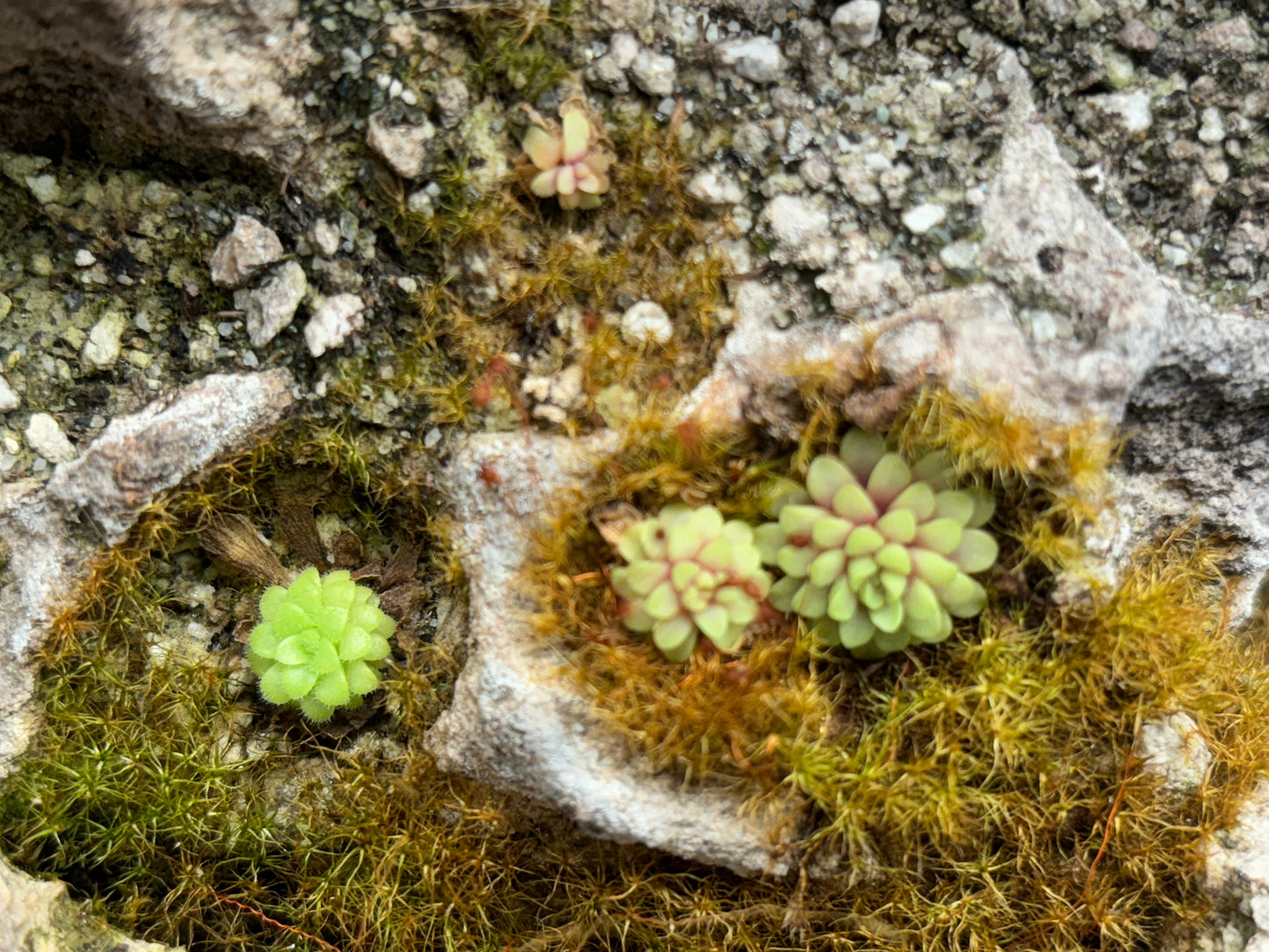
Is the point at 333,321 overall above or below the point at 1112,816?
above

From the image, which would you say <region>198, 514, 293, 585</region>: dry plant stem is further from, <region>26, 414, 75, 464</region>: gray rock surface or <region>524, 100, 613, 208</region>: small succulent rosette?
<region>524, 100, 613, 208</region>: small succulent rosette

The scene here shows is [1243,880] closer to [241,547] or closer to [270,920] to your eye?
[270,920]

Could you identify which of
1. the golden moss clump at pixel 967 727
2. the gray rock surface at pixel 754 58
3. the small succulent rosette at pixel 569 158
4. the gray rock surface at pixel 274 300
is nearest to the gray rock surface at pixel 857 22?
the gray rock surface at pixel 754 58

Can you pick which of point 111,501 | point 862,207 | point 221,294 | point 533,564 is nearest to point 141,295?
point 221,294

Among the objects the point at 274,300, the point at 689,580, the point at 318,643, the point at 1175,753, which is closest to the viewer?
the point at 689,580

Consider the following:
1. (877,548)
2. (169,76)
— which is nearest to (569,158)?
(169,76)

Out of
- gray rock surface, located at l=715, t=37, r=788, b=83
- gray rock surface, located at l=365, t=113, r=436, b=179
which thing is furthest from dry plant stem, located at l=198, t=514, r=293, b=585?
gray rock surface, located at l=715, t=37, r=788, b=83
